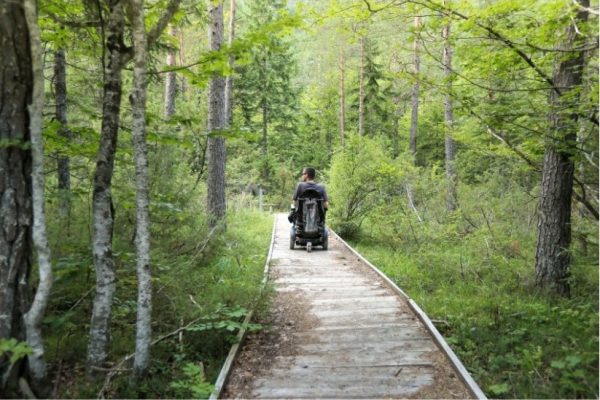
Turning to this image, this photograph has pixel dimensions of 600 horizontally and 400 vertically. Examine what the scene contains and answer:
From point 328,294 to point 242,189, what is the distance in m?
19.6

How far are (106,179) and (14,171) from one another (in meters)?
0.71

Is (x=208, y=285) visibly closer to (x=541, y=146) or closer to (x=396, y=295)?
(x=396, y=295)

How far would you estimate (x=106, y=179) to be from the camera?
3.89 metres

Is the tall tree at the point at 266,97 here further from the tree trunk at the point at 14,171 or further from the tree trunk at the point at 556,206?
the tree trunk at the point at 14,171

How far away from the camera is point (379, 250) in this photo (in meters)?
11.5

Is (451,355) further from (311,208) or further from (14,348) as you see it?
(311,208)

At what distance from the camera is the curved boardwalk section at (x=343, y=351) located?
397 centimetres

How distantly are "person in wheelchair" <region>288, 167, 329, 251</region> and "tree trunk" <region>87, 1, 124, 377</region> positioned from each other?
6.31 m

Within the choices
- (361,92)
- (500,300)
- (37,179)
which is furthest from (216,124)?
(361,92)

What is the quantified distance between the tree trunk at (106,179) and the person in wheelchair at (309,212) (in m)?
6.31

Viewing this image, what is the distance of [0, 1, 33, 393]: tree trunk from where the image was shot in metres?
3.34

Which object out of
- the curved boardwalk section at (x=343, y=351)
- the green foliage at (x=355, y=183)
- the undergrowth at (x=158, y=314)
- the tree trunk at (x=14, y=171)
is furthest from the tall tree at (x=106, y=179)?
the green foliage at (x=355, y=183)

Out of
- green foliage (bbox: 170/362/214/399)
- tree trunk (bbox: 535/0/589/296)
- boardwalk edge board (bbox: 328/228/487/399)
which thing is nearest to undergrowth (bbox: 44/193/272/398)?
green foliage (bbox: 170/362/214/399)

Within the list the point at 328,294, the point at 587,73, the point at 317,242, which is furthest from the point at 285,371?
the point at 317,242
